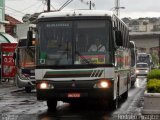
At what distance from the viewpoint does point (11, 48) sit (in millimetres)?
39688

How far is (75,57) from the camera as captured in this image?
16812 millimetres

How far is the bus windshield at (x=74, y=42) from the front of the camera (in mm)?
16797

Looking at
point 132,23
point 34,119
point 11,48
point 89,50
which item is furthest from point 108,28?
point 132,23

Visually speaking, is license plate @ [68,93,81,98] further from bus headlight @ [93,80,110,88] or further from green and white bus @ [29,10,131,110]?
bus headlight @ [93,80,110,88]

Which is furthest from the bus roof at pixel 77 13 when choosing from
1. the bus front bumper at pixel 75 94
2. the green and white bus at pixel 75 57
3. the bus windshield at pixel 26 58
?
the bus windshield at pixel 26 58

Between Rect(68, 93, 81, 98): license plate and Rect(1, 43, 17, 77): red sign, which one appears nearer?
Rect(68, 93, 81, 98): license plate

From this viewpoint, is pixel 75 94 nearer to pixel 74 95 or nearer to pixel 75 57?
pixel 74 95

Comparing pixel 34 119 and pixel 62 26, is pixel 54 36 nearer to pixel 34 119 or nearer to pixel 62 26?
pixel 62 26

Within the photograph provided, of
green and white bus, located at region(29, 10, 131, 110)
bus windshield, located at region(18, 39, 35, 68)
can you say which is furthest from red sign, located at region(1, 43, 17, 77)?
green and white bus, located at region(29, 10, 131, 110)

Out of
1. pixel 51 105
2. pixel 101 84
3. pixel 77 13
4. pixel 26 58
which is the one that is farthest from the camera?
pixel 26 58

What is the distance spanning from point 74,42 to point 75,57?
1.55 feet

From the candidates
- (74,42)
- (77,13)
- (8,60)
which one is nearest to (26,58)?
(8,60)

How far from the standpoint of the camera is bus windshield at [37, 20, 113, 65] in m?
16.8

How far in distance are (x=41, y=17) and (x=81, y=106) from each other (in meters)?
4.34
